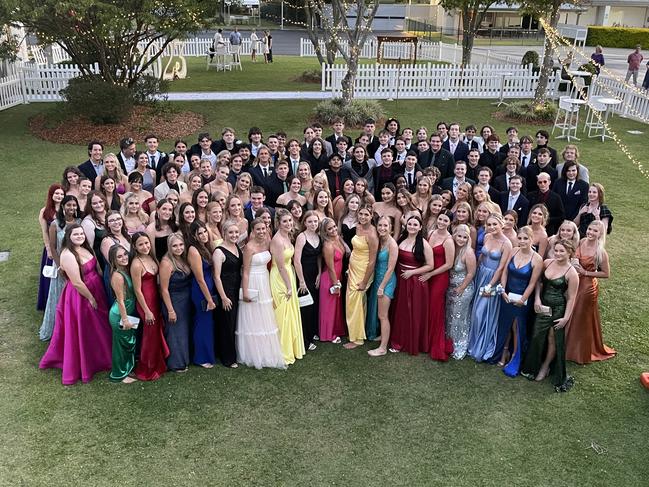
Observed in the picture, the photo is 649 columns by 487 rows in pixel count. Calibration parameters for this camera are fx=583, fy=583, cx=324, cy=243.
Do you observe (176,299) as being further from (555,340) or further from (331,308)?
(555,340)

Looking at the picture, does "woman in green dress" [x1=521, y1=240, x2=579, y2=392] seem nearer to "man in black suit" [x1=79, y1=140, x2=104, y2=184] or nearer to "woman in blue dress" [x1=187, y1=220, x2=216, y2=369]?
"woman in blue dress" [x1=187, y1=220, x2=216, y2=369]

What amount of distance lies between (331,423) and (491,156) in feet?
18.5

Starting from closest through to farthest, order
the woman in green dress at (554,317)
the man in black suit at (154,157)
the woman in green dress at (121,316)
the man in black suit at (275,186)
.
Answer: the woman in green dress at (121,316)
the woman in green dress at (554,317)
the man in black suit at (275,186)
the man in black suit at (154,157)

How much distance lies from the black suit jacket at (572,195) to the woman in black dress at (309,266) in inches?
157

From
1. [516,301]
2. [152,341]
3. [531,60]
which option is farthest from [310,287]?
[531,60]

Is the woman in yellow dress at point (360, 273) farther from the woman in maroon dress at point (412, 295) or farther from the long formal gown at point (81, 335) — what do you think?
the long formal gown at point (81, 335)

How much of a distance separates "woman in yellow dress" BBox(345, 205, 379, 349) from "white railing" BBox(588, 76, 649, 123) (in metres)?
15.3

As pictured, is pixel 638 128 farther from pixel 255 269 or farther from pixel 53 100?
pixel 53 100

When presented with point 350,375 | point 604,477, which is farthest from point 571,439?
point 350,375

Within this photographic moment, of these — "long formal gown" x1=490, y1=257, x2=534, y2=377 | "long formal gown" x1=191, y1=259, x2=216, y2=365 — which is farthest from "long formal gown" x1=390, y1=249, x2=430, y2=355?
"long formal gown" x1=191, y1=259, x2=216, y2=365

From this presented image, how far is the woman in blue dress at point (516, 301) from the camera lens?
605cm

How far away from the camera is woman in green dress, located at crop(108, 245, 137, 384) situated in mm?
5762

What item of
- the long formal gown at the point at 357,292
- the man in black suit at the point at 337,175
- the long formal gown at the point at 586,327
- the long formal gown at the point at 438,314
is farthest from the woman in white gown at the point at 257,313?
the long formal gown at the point at 586,327

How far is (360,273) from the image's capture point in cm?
669
